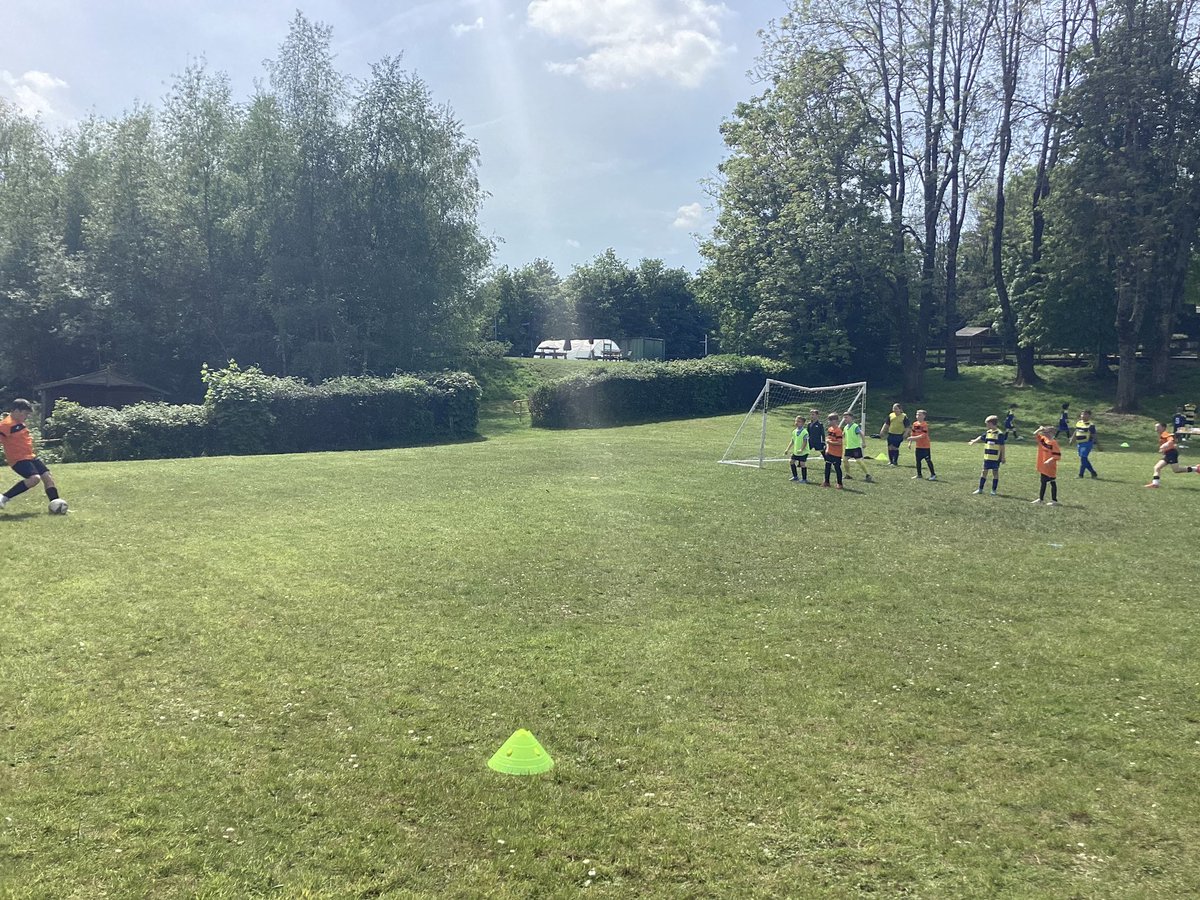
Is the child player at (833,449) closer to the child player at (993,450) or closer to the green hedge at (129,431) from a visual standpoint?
the child player at (993,450)

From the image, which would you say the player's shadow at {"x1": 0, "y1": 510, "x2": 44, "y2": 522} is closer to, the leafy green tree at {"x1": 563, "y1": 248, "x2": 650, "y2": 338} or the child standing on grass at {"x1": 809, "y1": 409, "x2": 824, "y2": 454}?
the child standing on grass at {"x1": 809, "y1": 409, "x2": 824, "y2": 454}

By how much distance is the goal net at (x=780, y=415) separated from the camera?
27.4 metres

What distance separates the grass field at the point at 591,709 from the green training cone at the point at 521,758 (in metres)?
0.10

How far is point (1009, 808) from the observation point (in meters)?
5.55

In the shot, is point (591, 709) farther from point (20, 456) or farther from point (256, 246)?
point (256, 246)

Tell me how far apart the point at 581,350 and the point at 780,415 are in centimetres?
4445

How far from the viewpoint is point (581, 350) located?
274 feet

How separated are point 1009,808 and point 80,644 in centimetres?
828

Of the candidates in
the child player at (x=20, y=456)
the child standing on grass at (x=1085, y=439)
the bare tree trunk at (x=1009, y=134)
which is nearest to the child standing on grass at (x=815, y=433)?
the child standing on grass at (x=1085, y=439)

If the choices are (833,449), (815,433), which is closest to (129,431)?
(815,433)

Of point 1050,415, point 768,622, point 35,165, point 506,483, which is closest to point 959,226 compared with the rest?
point 1050,415

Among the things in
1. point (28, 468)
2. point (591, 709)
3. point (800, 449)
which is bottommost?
point (591, 709)

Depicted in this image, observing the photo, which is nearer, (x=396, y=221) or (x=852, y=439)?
(x=852, y=439)

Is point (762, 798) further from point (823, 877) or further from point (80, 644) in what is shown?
point (80, 644)
